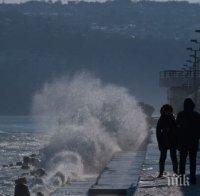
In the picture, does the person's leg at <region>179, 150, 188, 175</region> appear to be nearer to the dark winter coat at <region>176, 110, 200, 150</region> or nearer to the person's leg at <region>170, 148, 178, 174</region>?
the dark winter coat at <region>176, 110, 200, 150</region>

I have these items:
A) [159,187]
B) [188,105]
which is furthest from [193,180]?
[188,105]

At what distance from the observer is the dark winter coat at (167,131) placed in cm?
1775

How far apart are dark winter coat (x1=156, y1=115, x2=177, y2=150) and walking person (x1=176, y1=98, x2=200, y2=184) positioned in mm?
580

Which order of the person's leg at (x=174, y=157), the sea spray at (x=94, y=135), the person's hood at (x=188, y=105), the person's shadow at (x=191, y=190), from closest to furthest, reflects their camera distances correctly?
the person's shadow at (x=191, y=190) → the person's hood at (x=188, y=105) → the person's leg at (x=174, y=157) → the sea spray at (x=94, y=135)

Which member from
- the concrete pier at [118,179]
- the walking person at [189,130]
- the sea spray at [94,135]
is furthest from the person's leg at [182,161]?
the sea spray at [94,135]

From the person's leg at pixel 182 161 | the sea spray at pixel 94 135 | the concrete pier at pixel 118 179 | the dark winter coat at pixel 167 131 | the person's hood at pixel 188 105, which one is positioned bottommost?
the sea spray at pixel 94 135

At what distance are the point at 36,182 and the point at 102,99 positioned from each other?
94.7ft

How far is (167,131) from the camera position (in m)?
17.8

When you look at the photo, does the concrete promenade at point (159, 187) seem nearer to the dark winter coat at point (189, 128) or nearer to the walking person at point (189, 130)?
the walking person at point (189, 130)

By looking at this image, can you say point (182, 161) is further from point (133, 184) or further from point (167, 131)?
point (133, 184)

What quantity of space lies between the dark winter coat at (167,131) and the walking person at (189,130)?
1.90 ft

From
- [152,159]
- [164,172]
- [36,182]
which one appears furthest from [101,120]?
[164,172]

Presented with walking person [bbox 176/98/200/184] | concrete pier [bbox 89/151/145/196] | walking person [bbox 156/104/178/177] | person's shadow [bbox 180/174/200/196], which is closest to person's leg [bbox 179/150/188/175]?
walking person [bbox 176/98/200/184]

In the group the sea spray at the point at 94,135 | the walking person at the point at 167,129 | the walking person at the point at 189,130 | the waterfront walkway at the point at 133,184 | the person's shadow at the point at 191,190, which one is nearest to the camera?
the person's shadow at the point at 191,190
